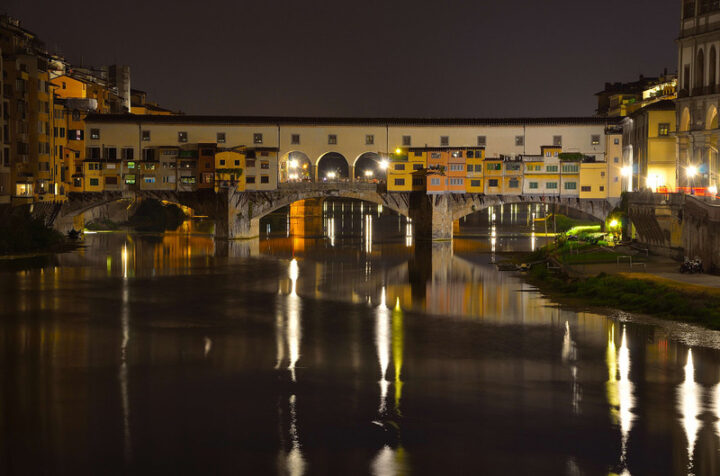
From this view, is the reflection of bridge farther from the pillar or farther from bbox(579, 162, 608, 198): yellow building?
bbox(579, 162, 608, 198): yellow building

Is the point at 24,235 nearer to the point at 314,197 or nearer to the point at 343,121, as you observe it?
the point at 314,197

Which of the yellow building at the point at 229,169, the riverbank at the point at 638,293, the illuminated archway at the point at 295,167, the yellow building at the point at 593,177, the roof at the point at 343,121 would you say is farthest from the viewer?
the illuminated archway at the point at 295,167

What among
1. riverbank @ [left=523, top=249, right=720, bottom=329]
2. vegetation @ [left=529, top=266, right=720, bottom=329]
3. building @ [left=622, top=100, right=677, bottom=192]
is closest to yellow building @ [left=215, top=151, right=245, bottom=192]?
building @ [left=622, top=100, right=677, bottom=192]

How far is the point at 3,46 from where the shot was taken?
180ft

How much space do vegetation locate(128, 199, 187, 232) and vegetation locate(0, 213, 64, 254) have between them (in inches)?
907

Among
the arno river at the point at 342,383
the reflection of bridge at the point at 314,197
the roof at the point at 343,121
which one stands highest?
the roof at the point at 343,121

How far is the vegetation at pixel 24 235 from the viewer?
5144 centimetres

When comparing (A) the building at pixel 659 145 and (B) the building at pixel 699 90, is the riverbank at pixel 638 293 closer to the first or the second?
(B) the building at pixel 699 90

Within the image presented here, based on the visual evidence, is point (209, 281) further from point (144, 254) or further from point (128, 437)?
point (128, 437)

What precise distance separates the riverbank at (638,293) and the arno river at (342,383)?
102 centimetres

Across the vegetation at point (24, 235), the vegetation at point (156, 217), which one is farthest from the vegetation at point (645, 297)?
the vegetation at point (156, 217)

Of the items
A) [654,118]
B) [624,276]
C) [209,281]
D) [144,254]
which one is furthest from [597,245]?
[144,254]

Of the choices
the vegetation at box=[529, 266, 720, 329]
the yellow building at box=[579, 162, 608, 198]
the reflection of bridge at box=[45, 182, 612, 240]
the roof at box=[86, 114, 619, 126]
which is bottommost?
the vegetation at box=[529, 266, 720, 329]

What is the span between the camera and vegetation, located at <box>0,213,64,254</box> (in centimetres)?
5144
